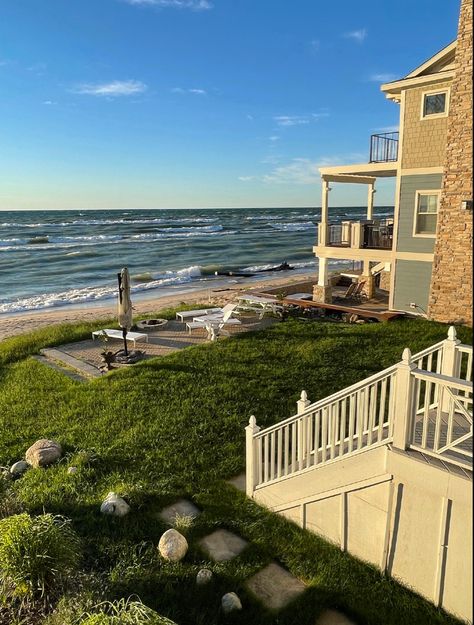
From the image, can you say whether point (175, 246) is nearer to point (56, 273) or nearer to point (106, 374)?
point (56, 273)

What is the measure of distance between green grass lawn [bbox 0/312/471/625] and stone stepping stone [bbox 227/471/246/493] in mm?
106

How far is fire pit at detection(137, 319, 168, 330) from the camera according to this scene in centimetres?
1498

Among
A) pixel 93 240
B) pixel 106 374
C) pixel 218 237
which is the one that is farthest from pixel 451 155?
pixel 93 240

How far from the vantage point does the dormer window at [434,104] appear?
14.0 meters

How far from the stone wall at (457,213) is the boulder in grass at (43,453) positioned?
10908 millimetres

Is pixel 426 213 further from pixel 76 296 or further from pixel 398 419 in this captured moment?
pixel 76 296

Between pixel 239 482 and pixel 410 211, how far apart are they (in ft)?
38.2

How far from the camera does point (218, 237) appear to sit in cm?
6450

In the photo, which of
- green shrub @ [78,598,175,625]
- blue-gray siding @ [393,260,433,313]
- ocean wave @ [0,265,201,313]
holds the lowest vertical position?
ocean wave @ [0,265,201,313]

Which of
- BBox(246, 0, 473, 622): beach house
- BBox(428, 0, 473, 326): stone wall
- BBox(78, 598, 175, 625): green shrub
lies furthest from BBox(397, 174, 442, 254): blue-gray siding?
BBox(78, 598, 175, 625): green shrub

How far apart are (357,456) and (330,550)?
128 centimetres

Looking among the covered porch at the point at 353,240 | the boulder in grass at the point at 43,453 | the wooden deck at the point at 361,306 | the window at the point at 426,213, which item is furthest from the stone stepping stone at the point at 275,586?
the covered porch at the point at 353,240

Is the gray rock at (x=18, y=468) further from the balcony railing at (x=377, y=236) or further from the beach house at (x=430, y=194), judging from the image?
the balcony railing at (x=377, y=236)

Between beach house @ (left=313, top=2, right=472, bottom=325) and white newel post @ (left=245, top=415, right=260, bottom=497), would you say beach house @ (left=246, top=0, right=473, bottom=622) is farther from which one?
beach house @ (left=313, top=2, right=472, bottom=325)
